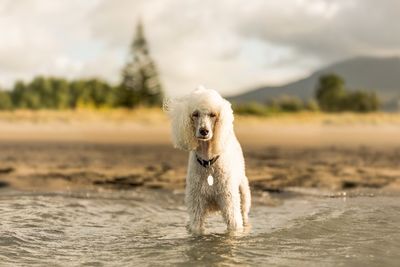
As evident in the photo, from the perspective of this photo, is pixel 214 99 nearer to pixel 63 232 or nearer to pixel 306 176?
pixel 63 232

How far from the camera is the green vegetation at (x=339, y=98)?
66.4 metres

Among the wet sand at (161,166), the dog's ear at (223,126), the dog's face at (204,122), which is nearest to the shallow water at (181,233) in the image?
the dog's ear at (223,126)

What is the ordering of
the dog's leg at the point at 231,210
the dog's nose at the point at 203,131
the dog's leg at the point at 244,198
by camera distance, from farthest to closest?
1. the dog's leg at the point at 244,198
2. the dog's leg at the point at 231,210
3. the dog's nose at the point at 203,131

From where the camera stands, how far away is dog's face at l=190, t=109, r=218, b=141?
6.61 metres

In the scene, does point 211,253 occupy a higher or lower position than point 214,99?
lower

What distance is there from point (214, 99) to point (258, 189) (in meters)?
5.65

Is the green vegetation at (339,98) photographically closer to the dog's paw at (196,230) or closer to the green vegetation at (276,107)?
the green vegetation at (276,107)

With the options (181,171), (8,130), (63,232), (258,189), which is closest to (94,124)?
(8,130)

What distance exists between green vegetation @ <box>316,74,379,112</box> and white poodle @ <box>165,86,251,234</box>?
5307 centimetres

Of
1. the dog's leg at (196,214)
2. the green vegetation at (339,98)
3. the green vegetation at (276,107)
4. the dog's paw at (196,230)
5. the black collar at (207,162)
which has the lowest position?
the dog's paw at (196,230)

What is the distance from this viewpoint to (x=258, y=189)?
12133 mm

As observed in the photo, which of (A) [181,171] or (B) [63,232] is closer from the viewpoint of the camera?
(B) [63,232]

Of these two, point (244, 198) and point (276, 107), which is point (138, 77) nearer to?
point (276, 107)

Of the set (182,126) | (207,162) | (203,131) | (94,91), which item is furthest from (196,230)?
(94,91)
